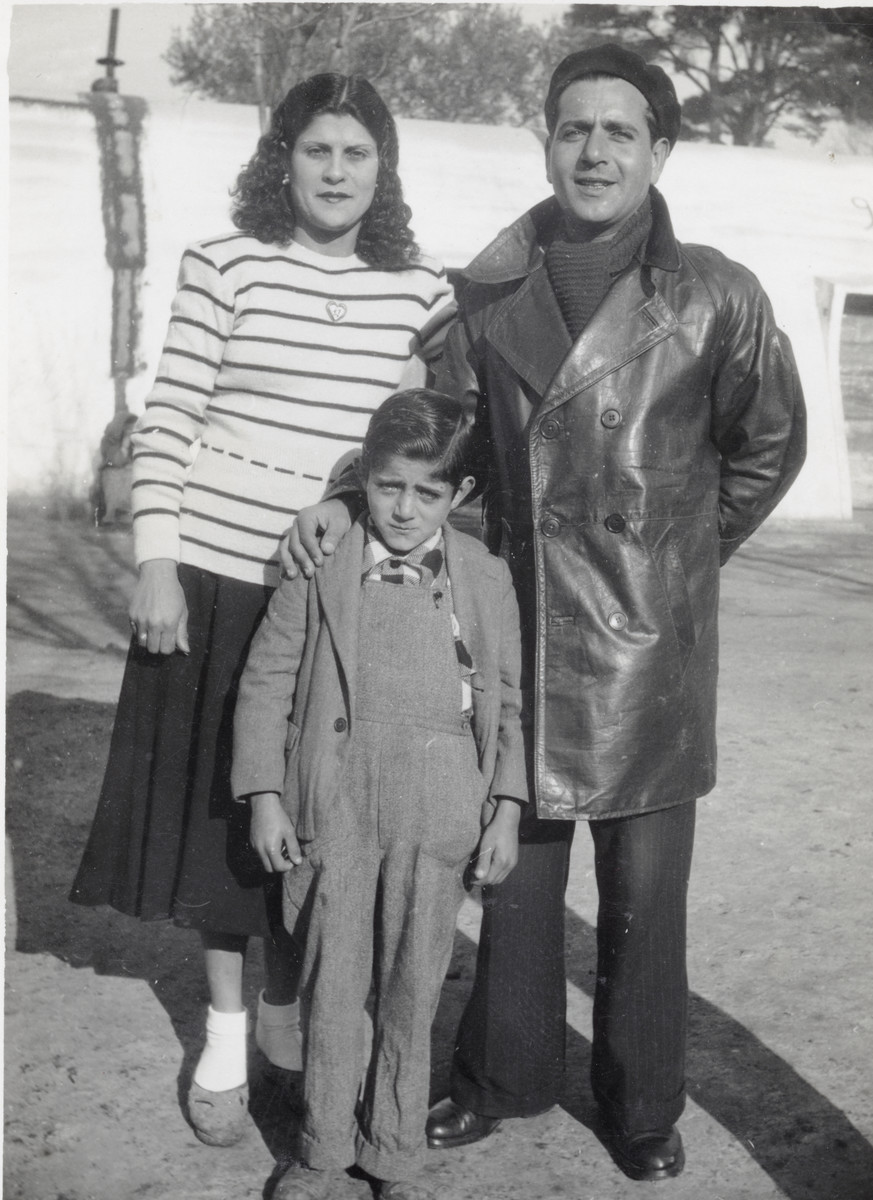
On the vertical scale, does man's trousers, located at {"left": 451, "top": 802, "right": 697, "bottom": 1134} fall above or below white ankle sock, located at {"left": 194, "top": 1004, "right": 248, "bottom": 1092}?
above

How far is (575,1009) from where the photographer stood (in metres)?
3.23

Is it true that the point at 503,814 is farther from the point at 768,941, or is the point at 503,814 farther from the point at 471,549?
the point at 768,941

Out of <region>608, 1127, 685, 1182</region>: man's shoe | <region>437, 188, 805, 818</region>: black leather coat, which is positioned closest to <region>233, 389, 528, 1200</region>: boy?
<region>437, 188, 805, 818</region>: black leather coat

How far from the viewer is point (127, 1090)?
2756mm

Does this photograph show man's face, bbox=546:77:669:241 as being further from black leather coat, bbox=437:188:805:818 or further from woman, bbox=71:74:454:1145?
woman, bbox=71:74:454:1145

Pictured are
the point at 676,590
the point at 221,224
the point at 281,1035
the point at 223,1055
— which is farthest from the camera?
the point at 221,224

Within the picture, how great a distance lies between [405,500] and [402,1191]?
1303 mm

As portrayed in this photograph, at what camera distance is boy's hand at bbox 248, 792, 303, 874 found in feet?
7.58

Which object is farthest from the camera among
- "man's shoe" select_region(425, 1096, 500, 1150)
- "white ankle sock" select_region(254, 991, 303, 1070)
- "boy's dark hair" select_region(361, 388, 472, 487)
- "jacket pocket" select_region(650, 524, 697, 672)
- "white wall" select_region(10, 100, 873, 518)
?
"white wall" select_region(10, 100, 873, 518)

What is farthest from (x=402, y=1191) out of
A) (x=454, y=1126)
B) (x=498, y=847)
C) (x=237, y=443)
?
(x=237, y=443)

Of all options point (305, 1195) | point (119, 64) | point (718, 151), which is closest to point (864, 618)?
point (718, 151)

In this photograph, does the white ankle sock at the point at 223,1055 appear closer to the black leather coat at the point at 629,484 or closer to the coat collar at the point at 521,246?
the black leather coat at the point at 629,484

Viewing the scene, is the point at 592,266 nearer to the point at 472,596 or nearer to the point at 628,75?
the point at 628,75

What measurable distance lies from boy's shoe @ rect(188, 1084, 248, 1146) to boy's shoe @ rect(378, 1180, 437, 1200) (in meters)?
0.41
